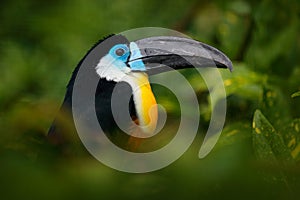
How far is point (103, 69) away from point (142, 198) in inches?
66.5

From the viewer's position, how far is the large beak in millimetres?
1892

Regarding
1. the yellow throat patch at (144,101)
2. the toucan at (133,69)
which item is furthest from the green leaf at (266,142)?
the yellow throat patch at (144,101)

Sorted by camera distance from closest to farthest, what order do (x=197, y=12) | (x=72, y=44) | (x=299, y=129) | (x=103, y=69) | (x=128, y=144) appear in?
(x=299, y=129)
(x=128, y=144)
(x=103, y=69)
(x=197, y=12)
(x=72, y=44)

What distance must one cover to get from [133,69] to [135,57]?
0.04 meters

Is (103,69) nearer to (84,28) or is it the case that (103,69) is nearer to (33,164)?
(84,28)

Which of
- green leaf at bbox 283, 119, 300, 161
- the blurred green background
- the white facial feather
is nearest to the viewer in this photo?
the blurred green background

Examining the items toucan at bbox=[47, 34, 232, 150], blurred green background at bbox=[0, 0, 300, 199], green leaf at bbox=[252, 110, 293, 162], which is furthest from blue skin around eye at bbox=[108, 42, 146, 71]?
green leaf at bbox=[252, 110, 293, 162]

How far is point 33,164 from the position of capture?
46 cm

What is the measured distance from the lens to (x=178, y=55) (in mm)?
1976

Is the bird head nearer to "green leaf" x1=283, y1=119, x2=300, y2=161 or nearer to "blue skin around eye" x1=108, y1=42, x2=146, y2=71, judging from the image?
"blue skin around eye" x1=108, y1=42, x2=146, y2=71

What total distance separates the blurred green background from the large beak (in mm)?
139

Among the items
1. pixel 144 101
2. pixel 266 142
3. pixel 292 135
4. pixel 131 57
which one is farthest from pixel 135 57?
pixel 266 142

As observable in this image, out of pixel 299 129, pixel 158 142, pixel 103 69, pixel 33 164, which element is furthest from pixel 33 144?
pixel 103 69

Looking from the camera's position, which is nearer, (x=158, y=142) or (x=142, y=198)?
(x=142, y=198)
